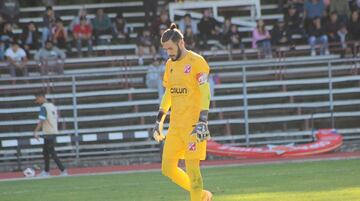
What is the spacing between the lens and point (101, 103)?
26797 millimetres

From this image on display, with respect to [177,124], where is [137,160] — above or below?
below

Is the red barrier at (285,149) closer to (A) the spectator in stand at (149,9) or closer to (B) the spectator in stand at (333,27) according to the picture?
(B) the spectator in stand at (333,27)

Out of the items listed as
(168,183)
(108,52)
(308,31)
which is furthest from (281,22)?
(168,183)

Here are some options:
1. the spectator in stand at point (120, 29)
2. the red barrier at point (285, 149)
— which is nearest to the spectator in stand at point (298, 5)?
the spectator in stand at point (120, 29)

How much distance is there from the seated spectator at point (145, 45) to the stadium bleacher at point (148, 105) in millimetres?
247

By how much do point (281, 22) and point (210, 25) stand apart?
2.14m

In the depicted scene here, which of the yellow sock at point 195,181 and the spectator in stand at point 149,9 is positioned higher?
the spectator in stand at point 149,9

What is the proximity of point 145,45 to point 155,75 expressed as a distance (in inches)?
97.4

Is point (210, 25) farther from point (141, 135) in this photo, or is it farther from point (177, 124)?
point (177, 124)

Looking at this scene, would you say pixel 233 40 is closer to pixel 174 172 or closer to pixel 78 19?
pixel 78 19

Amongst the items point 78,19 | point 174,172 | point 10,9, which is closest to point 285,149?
point 78,19

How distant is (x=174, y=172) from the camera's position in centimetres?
1191

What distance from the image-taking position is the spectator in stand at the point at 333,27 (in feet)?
95.0

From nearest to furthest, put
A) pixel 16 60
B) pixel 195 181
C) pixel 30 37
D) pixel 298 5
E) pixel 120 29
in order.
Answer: pixel 195 181 < pixel 16 60 < pixel 30 37 < pixel 120 29 < pixel 298 5
